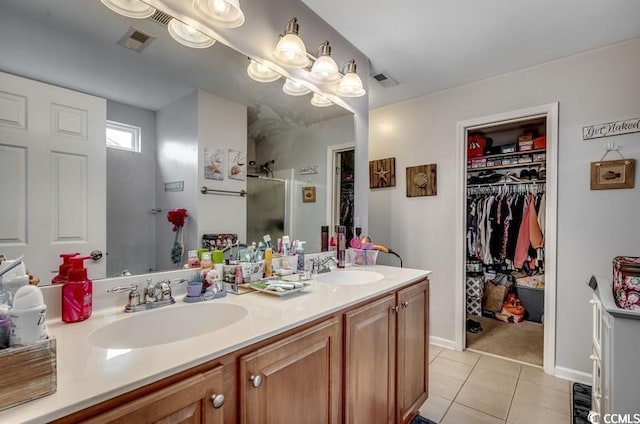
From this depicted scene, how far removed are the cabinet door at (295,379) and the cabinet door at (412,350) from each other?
1.79 feet

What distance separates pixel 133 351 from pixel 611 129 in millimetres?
2925

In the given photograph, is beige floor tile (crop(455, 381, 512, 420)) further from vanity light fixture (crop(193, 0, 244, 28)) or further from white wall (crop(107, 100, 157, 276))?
vanity light fixture (crop(193, 0, 244, 28))

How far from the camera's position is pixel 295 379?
977 millimetres

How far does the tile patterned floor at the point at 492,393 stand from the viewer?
6.00 ft

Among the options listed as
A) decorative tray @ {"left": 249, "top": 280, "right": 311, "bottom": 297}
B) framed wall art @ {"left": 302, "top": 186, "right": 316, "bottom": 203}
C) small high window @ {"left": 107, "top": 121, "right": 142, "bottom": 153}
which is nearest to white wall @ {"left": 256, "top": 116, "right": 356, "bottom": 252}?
framed wall art @ {"left": 302, "top": 186, "right": 316, "bottom": 203}

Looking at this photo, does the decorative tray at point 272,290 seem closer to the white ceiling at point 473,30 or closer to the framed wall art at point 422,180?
the white ceiling at point 473,30

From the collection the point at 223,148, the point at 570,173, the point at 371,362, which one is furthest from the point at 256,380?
the point at 570,173

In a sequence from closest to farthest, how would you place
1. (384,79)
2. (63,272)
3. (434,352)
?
1. (63,272)
2. (384,79)
3. (434,352)

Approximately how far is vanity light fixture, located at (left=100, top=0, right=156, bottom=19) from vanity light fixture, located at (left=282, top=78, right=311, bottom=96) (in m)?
0.77

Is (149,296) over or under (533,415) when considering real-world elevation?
over

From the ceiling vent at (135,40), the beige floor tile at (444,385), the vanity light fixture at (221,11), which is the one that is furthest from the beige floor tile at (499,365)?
the ceiling vent at (135,40)

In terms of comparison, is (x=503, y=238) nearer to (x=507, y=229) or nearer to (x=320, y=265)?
(x=507, y=229)

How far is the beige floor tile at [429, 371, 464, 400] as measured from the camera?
2079 millimetres

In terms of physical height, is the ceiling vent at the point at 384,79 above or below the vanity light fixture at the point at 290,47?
above
